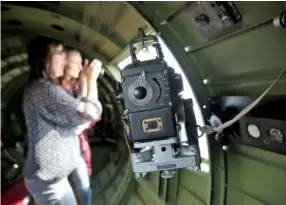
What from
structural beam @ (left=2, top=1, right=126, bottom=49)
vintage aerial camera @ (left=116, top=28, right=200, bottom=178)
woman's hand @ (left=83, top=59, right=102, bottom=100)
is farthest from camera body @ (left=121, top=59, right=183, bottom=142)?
structural beam @ (left=2, top=1, right=126, bottom=49)

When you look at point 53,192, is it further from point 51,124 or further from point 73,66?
point 73,66

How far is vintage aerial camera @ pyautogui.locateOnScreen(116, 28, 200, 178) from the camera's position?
146 cm

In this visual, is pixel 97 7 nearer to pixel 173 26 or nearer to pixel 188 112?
pixel 173 26

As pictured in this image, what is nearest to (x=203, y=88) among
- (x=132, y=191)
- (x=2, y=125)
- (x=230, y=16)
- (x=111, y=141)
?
(x=230, y=16)

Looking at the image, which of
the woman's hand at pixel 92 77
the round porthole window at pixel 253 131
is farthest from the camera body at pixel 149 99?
the woman's hand at pixel 92 77

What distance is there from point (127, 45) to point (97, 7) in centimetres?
33

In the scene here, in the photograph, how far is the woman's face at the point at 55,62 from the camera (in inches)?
85.2

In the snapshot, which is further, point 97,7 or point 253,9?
point 97,7

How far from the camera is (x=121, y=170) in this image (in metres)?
3.58

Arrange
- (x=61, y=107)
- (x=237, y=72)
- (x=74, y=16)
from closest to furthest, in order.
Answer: (x=237, y=72)
(x=61, y=107)
(x=74, y=16)

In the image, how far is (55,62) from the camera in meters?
2.20

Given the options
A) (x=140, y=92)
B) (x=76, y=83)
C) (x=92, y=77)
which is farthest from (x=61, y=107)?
(x=140, y=92)

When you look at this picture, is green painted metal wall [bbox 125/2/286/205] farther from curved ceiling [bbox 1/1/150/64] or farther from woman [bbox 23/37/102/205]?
woman [bbox 23/37/102/205]

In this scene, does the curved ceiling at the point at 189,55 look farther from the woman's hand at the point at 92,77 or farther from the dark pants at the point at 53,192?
the dark pants at the point at 53,192
